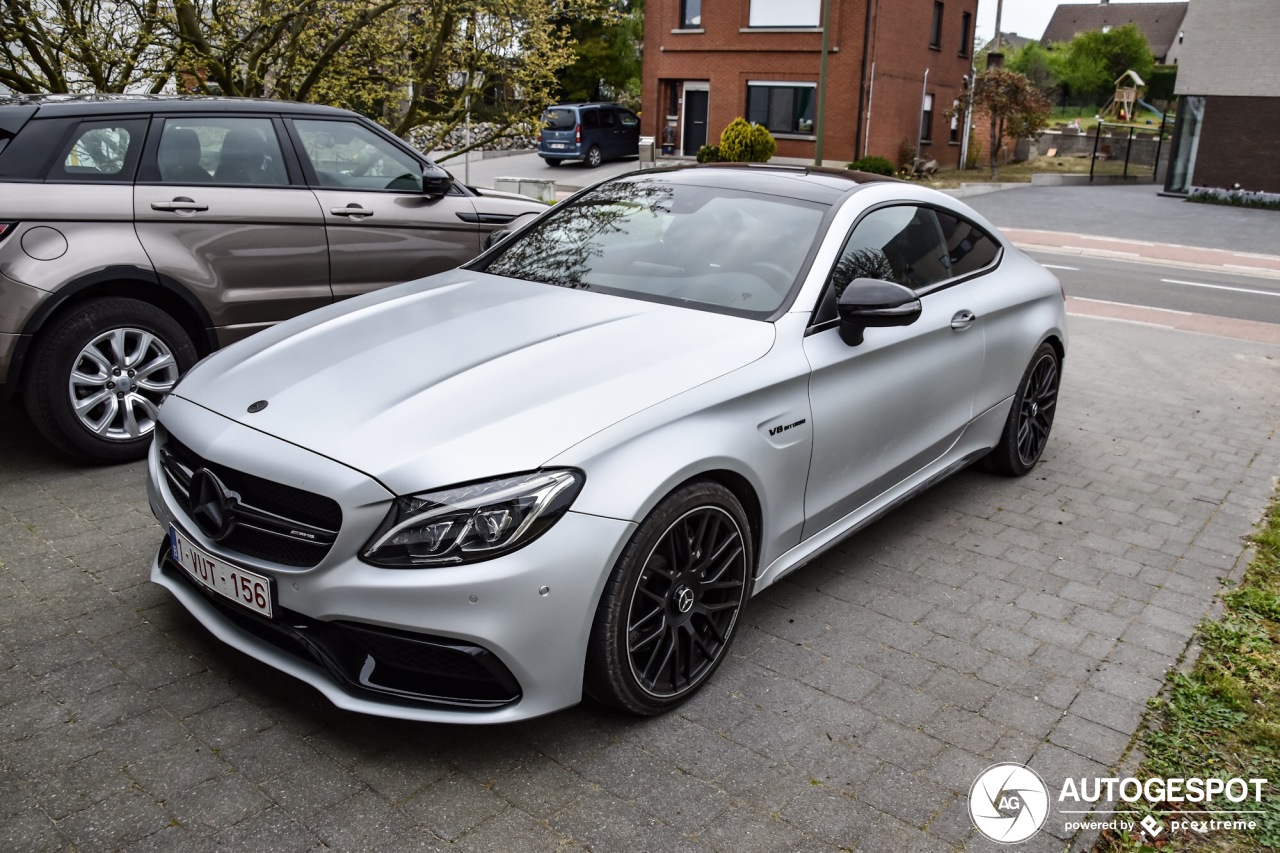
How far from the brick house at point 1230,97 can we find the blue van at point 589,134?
1724cm

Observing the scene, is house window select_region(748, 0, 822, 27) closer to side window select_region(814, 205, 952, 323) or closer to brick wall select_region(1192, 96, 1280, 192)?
brick wall select_region(1192, 96, 1280, 192)

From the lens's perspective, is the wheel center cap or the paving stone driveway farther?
the wheel center cap

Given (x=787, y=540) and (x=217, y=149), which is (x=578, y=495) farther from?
(x=217, y=149)

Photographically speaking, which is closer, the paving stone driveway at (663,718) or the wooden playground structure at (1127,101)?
the paving stone driveway at (663,718)

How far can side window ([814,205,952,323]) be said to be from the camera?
4.11 meters

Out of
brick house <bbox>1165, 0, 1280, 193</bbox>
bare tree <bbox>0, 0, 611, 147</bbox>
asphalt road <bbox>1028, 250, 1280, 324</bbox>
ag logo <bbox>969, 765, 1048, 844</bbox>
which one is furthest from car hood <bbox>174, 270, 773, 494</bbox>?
brick house <bbox>1165, 0, 1280, 193</bbox>

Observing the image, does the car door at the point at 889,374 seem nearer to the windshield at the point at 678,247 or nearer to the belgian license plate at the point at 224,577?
the windshield at the point at 678,247

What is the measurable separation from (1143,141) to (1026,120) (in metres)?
11.5

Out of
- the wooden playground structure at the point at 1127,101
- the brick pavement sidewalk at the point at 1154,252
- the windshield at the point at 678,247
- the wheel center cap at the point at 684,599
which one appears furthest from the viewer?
the wooden playground structure at the point at 1127,101

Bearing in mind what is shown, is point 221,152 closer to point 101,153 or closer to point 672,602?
point 101,153

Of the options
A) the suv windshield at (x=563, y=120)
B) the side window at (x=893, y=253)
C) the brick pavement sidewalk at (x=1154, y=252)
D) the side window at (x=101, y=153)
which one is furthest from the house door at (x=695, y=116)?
the side window at (x=893, y=253)

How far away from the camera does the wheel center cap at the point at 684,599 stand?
3.28m

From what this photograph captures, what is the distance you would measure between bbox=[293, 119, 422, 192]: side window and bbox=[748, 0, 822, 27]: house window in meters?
29.7

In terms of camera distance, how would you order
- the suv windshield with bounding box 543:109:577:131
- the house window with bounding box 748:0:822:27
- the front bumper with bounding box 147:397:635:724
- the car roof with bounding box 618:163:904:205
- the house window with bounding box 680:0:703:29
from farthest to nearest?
the house window with bounding box 680:0:703:29 < the suv windshield with bounding box 543:109:577:131 < the house window with bounding box 748:0:822:27 < the car roof with bounding box 618:163:904:205 < the front bumper with bounding box 147:397:635:724
